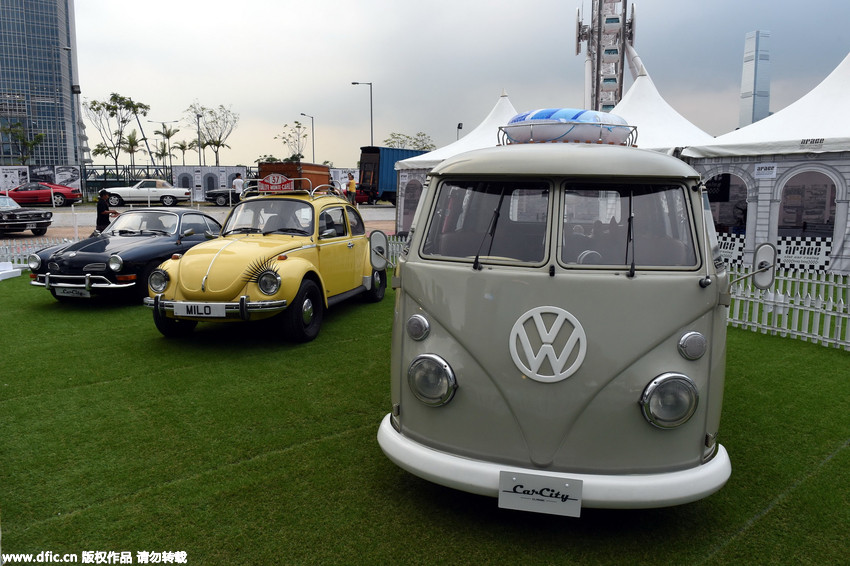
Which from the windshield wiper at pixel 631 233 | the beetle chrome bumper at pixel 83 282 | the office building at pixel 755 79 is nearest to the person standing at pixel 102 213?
the beetle chrome bumper at pixel 83 282

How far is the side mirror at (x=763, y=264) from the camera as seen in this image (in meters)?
3.57

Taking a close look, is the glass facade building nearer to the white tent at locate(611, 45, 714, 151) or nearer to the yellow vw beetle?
the white tent at locate(611, 45, 714, 151)

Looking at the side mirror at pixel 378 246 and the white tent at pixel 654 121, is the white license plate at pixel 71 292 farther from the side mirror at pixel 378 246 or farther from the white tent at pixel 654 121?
the white tent at pixel 654 121

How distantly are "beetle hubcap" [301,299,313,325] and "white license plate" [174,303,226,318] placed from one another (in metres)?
1.00

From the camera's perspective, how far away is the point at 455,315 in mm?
3344

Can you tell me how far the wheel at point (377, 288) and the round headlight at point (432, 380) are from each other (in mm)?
6781

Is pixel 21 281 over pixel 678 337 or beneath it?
beneath

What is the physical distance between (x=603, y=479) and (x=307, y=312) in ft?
16.8

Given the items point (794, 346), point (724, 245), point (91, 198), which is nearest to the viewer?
point (794, 346)

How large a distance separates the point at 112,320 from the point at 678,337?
8041mm

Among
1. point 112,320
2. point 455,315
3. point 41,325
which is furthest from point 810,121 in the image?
point 41,325

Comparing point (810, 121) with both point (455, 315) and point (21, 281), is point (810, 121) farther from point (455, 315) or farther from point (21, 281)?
point (21, 281)

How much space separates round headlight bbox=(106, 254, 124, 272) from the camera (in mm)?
9039

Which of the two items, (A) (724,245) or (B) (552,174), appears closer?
(B) (552,174)
